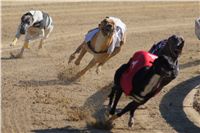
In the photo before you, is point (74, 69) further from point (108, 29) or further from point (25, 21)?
point (108, 29)

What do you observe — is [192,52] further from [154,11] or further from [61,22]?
[154,11]

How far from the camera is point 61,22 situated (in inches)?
692

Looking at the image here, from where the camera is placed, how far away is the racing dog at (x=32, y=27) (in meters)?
→ 12.6

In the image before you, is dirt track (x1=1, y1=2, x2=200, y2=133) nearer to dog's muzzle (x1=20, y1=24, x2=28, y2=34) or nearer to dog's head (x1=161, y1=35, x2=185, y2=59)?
dog's muzzle (x1=20, y1=24, x2=28, y2=34)

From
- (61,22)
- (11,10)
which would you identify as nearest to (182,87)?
(61,22)

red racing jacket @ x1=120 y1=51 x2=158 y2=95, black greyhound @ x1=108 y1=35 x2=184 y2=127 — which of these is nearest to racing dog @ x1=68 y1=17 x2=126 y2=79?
black greyhound @ x1=108 y1=35 x2=184 y2=127

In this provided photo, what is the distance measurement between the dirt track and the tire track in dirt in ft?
0.05

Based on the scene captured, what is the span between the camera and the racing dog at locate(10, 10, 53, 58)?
496 inches

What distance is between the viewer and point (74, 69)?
11.8 m

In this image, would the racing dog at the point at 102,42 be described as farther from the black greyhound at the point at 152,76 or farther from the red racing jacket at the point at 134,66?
the red racing jacket at the point at 134,66

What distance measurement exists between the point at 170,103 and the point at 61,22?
7781mm

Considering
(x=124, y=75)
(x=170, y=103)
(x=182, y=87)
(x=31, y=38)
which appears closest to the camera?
(x=124, y=75)

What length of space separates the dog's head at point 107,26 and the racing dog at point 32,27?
251 centimetres

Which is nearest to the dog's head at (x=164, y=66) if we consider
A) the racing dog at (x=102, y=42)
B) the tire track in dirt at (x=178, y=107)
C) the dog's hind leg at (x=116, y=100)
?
the dog's hind leg at (x=116, y=100)
